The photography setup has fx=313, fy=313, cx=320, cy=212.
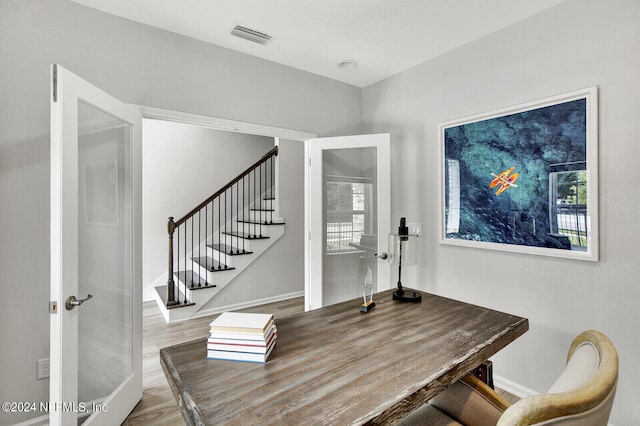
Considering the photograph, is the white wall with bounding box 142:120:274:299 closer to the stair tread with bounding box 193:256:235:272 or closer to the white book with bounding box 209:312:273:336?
the stair tread with bounding box 193:256:235:272

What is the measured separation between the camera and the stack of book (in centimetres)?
117

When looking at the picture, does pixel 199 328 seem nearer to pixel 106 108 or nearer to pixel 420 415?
pixel 106 108

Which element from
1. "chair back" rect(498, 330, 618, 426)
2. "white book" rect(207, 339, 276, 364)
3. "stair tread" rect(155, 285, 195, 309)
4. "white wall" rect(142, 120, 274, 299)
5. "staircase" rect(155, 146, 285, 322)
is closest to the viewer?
"chair back" rect(498, 330, 618, 426)

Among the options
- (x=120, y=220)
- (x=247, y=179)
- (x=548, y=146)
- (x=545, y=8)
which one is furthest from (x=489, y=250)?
(x=247, y=179)

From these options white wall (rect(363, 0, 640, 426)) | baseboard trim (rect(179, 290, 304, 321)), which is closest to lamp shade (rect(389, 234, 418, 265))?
white wall (rect(363, 0, 640, 426))

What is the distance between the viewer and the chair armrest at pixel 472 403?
1177 mm

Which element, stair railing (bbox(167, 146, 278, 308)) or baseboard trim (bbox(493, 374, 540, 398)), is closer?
baseboard trim (bbox(493, 374, 540, 398))

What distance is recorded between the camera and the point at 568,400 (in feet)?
2.10

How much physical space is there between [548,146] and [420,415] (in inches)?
75.2

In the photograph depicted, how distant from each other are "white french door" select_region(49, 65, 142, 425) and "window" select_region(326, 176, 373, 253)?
5.54ft

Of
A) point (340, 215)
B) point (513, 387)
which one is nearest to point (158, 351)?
point (340, 215)

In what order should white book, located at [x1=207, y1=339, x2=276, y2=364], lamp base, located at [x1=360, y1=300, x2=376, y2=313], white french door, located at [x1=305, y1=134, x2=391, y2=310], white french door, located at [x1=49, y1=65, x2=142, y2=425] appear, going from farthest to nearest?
white french door, located at [x1=305, y1=134, x2=391, y2=310], lamp base, located at [x1=360, y1=300, x2=376, y2=313], white french door, located at [x1=49, y1=65, x2=142, y2=425], white book, located at [x1=207, y1=339, x2=276, y2=364]

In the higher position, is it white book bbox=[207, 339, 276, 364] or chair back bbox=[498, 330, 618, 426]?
chair back bbox=[498, 330, 618, 426]

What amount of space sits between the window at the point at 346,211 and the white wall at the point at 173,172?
2858 millimetres
